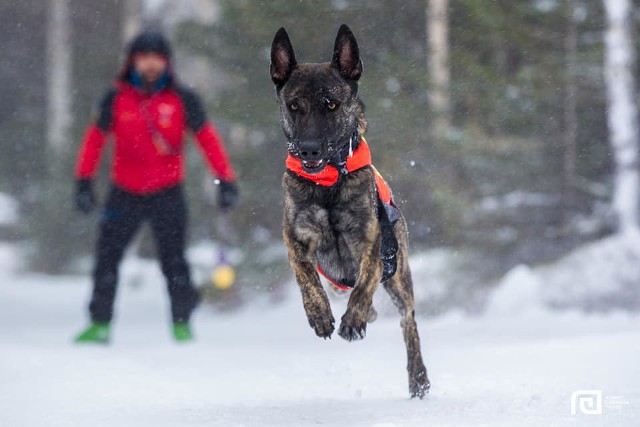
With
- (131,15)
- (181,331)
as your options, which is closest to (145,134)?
(181,331)

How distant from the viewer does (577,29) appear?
453 inches

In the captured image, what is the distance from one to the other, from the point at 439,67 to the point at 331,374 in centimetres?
585

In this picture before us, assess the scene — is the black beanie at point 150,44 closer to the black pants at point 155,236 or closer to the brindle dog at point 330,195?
the black pants at point 155,236

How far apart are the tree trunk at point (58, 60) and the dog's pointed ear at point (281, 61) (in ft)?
49.0

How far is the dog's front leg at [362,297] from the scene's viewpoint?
14.5ft

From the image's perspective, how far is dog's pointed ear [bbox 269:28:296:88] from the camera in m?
4.76

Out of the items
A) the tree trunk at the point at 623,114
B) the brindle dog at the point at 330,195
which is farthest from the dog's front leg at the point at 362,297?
the tree trunk at the point at 623,114

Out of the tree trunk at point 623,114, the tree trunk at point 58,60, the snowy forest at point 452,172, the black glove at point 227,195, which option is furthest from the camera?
the tree trunk at point 58,60

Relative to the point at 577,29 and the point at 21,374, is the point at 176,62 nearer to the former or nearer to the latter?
the point at 577,29

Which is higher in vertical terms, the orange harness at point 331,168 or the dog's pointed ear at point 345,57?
the dog's pointed ear at point 345,57

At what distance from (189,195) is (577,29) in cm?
546

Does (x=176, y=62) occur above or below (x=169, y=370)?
above

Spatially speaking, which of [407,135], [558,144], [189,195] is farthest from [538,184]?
[189,195]

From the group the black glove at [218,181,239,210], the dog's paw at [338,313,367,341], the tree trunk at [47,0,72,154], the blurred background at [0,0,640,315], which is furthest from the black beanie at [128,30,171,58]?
the tree trunk at [47,0,72,154]
